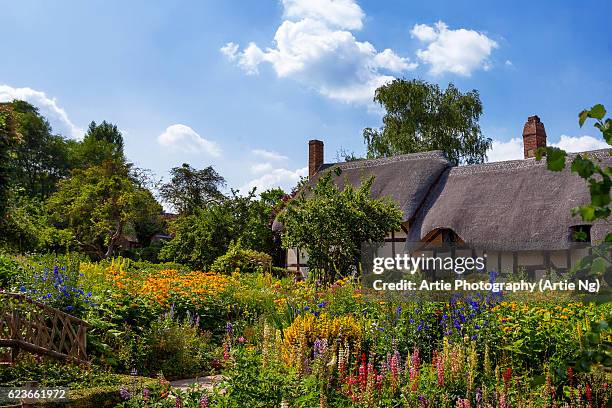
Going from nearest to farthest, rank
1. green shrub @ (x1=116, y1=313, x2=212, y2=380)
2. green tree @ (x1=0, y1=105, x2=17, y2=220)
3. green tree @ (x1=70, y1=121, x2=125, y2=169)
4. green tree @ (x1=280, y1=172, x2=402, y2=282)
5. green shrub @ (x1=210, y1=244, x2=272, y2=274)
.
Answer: green shrub @ (x1=116, y1=313, x2=212, y2=380)
green tree @ (x1=0, y1=105, x2=17, y2=220)
green tree @ (x1=280, y1=172, x2=402, y2=282)
green shrub @ (x1=210, y1=244, x2=272, y2=274)
green tree @ (x1=70, y1=121, x2=125, y2=169)

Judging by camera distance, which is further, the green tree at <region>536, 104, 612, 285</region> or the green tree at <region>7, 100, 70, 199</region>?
the green tree at <region>7, 100, 70, 199</region>

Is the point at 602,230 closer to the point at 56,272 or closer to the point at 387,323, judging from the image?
the point at 387,323

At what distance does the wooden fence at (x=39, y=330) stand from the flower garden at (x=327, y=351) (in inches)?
7.0

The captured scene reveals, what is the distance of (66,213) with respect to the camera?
996 inches

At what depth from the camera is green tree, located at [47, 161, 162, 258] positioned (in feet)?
79.0

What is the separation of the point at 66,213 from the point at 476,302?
22.8 metres

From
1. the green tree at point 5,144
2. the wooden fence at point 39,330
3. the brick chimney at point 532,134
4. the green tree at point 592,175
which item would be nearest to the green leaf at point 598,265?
the green tree at point 592,175

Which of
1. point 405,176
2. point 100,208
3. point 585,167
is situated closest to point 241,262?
point 405,176

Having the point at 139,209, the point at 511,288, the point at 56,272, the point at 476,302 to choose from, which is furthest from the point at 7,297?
the point at 139,209

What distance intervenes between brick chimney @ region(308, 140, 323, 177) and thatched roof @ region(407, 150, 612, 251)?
18.6ft

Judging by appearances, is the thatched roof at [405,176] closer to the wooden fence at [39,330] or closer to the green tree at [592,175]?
the wooden fence at [39,330]

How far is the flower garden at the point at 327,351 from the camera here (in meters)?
4.38

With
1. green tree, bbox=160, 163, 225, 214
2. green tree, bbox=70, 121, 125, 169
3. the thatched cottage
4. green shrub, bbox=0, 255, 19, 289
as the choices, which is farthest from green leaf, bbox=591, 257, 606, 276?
green tree, bbox=70, 121, 125, 169

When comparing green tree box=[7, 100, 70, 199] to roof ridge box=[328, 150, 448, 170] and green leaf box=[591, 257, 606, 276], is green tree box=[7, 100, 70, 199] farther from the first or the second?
green leaf box=[591, 257, 606, 276]
